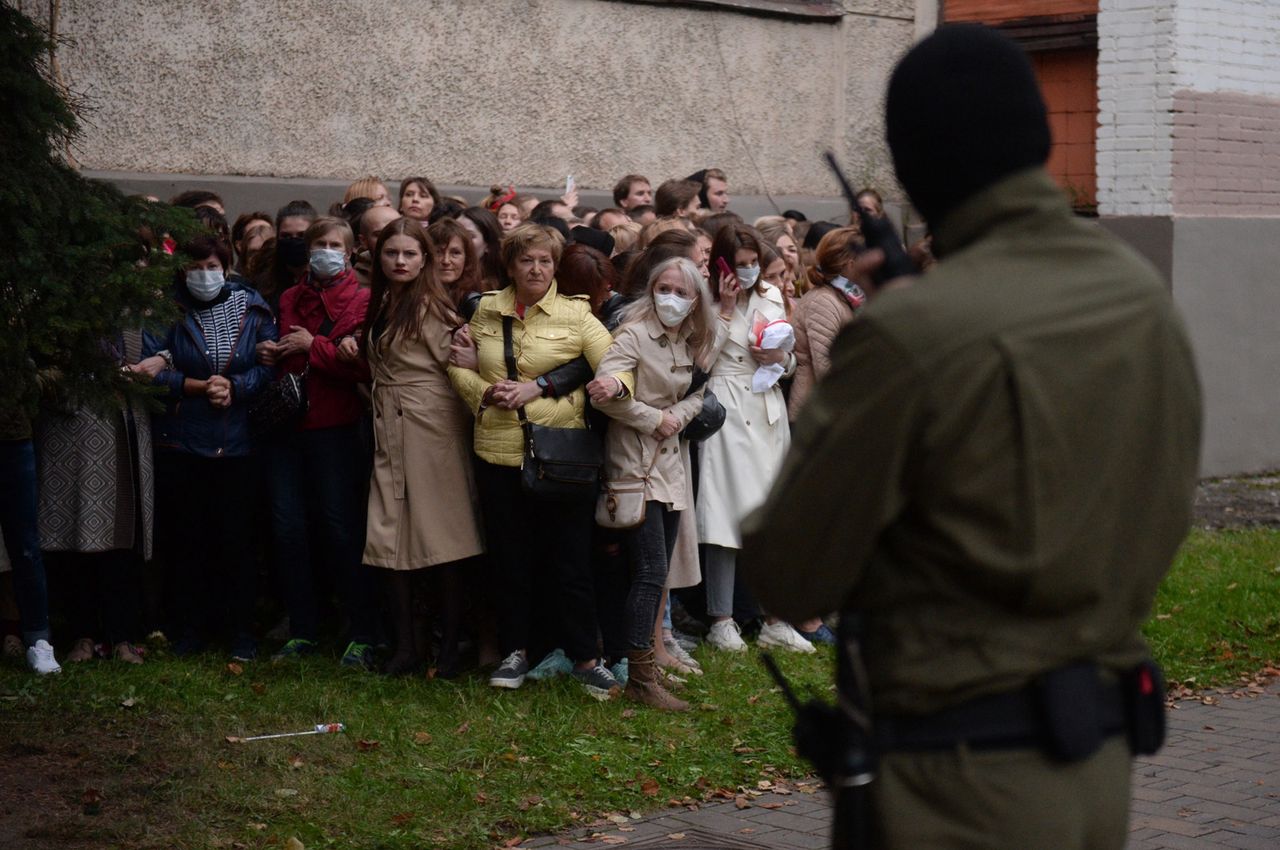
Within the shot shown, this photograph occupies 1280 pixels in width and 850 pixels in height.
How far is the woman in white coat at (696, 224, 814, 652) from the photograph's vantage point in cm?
791

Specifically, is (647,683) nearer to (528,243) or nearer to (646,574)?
(646,574)

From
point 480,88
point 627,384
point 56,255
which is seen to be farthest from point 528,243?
point 480,88

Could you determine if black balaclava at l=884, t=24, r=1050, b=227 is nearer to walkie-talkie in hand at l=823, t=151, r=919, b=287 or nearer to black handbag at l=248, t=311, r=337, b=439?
walkie-talkie in hand at l=823, t=151, r=919, b=287

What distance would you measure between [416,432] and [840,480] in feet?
16.8

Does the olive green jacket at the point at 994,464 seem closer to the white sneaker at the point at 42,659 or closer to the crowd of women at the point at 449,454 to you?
the crowd of women at the point at 449,454

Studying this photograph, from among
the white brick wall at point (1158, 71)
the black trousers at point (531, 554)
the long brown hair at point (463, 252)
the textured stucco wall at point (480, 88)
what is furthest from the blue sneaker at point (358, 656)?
the white brick wall at point (1158, 71)

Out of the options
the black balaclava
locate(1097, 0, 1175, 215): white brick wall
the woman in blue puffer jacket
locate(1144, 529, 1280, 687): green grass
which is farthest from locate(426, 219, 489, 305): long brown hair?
locate(1097, 0, 1175, 215): white brick wall

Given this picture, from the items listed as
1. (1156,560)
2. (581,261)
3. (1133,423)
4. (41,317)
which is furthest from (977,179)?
(581,261)

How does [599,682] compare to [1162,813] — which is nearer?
[1162,813]

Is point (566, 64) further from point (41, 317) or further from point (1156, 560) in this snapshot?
point (1156, 560)

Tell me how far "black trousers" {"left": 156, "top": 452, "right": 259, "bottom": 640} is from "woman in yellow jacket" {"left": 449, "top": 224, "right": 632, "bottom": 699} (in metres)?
1.26

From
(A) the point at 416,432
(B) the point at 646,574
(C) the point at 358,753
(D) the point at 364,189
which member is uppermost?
(D) the point at 364,189

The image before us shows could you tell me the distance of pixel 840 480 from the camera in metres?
2.27

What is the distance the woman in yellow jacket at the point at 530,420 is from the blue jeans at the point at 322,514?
80 centimetres
